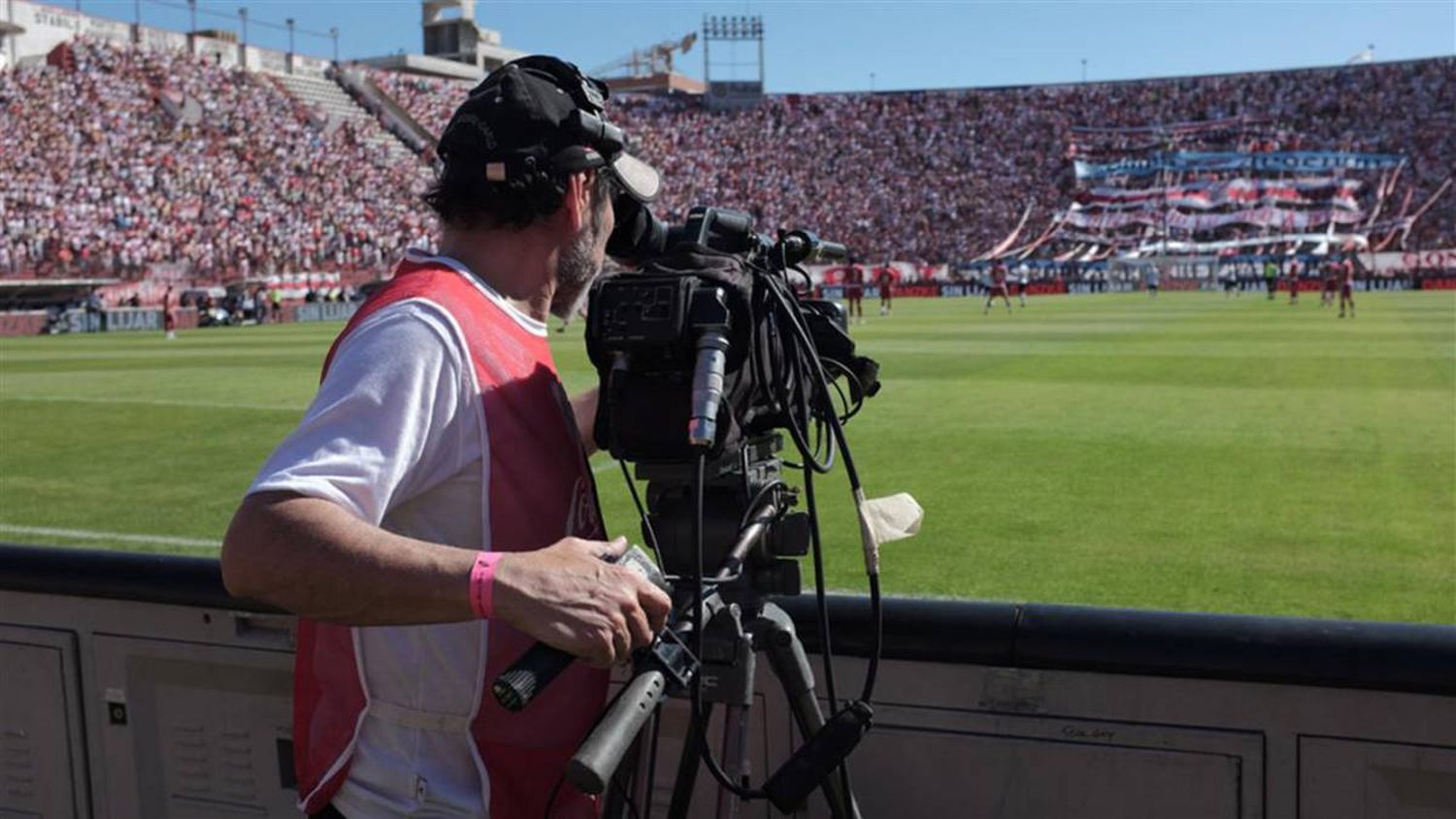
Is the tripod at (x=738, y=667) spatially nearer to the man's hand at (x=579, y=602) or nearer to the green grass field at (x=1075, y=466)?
the man's hand at (x=579, y=602)

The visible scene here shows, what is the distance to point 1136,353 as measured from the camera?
73.3 feet

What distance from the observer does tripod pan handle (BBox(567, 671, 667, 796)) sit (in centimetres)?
162

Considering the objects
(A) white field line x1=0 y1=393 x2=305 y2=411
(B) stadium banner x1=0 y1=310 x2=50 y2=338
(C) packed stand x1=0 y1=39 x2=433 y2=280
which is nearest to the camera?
(A) white field line x1=0 y1=393 x2=305 y2=411

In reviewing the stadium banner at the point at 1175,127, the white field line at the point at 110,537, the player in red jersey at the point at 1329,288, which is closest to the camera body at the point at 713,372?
the white field line at the point at 110,537

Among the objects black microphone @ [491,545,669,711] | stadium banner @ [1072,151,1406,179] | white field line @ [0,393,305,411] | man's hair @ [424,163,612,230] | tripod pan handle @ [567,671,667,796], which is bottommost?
white field line @ [0,393,305,411]

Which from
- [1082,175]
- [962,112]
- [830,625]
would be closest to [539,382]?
[830,625]

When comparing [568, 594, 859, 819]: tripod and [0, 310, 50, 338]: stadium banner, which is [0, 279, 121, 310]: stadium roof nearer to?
[0, 310, 50, 338]: stadium banner

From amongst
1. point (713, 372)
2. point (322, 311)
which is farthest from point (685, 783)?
point (322, 311)

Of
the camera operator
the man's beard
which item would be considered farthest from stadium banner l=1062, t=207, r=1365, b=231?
the camera operator

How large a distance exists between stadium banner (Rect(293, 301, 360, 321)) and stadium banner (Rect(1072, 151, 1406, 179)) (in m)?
41.9

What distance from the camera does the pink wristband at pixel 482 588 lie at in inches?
71.9

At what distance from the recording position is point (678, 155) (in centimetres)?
7619

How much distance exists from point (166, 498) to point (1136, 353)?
16395mm

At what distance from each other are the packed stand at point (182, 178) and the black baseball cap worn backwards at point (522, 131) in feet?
145
